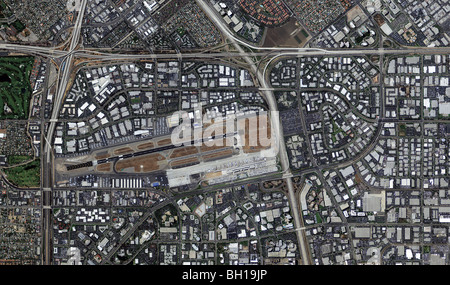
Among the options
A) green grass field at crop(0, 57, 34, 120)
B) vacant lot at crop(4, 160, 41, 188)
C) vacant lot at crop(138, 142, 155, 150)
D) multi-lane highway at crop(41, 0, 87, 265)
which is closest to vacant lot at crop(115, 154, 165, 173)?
vacant lot at crop(138, 142, 155, 150)

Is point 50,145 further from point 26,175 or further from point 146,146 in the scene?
point 146,146

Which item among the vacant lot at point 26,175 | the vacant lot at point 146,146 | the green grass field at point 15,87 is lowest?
the vacant lot at point 26,175

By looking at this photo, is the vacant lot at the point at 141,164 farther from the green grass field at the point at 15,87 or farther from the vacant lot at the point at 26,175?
the green grass field at the point at 15,87

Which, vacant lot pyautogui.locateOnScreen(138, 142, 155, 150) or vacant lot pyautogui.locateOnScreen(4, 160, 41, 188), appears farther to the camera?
vacant lot pyautogui.locateOnScreen(4, 160, 41, 188)

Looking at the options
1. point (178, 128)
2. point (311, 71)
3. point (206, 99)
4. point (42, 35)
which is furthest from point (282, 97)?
point (42, 35)

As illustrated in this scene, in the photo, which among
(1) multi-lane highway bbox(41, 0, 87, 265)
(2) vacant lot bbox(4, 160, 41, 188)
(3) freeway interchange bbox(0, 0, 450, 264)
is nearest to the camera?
(3) freeway interchange bbox(0, 0, 450, 264)

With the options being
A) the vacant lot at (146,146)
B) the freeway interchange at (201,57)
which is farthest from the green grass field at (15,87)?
the vacant lot at (146,146)

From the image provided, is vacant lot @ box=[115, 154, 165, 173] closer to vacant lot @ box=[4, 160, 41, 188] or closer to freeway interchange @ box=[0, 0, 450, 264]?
freeway interchange @ box=[0, 0, 450, 264]

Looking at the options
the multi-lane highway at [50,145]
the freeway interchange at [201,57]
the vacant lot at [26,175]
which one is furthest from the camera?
the vacant lot at [26,175]
